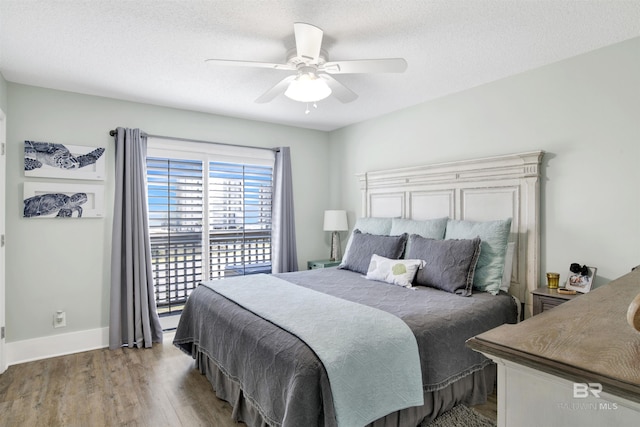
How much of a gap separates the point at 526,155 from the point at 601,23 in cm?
98

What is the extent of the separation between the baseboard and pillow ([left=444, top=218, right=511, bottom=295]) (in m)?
3.61

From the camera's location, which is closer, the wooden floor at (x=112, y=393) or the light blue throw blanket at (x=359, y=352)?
the light blue throw blanket at (x=359, y=352)

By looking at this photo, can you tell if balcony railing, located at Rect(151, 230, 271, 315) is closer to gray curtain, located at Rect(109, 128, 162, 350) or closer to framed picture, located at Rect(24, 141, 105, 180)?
gray curtain, located at Rect(109, 128, 162, 350)

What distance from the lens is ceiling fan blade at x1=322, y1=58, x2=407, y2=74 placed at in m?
2.10

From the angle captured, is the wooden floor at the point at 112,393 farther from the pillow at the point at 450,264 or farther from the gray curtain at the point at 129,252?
the pillow at the point at 450,264

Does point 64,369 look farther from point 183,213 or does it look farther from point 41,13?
point 41,13

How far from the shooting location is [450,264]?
2.77m

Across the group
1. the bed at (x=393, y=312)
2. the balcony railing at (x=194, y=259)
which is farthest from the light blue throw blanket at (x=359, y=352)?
the balcony railing at (x=194, y=259)

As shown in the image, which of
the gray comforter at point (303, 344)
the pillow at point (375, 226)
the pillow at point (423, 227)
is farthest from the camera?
the pillow at point (375, 226)

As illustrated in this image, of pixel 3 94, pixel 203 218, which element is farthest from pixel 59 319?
pixel 3 94

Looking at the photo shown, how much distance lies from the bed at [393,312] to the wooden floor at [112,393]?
0.51 ft

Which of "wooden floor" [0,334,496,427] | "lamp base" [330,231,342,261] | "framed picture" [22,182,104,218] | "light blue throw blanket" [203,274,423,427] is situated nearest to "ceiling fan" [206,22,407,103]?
"light blue throw blanket" [203,274,423,427]

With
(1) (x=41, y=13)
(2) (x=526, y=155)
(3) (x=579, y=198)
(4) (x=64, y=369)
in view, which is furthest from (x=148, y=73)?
(3) (x=579, y=198)

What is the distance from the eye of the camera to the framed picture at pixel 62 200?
124 inches
